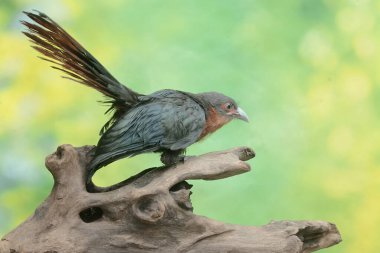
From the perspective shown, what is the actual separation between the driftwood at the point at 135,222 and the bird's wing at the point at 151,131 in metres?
0.08

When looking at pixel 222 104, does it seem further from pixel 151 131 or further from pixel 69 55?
pixel 69 55

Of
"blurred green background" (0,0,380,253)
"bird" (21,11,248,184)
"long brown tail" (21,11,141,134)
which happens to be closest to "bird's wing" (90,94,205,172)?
"bird" (21,11,248,184)

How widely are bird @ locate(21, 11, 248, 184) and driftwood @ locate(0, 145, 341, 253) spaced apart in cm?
8

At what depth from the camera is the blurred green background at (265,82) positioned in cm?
298

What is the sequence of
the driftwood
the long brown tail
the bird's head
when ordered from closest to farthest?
the driftwood
the long brown tail
the bird's head

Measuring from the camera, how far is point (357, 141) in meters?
3.06

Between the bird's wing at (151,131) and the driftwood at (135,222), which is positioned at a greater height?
the bird's wing at (151,131)

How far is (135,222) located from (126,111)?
15.8 inches

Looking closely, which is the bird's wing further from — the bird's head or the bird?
the bird's head

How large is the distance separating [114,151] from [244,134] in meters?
1.08

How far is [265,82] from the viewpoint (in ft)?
10.0

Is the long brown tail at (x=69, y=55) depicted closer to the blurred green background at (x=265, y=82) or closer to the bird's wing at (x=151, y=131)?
the bird's wing at (x=151, y=131)

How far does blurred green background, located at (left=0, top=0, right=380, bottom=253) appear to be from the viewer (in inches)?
117

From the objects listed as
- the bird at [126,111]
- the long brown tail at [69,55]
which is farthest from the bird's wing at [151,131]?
the long brown tail at [69,55]
